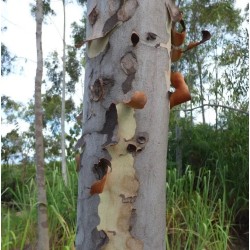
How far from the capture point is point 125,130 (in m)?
0.62

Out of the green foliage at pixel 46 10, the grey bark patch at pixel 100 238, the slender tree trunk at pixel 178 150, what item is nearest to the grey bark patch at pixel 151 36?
the grey bark patch at pixel 100 238

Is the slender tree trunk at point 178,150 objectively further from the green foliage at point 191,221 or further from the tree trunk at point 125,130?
the tree trunk at point 125,130

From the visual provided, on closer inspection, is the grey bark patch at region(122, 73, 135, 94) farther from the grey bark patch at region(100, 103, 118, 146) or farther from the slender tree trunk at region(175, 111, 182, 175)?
the slender tree trunk at region(175, 111, 182, 175)

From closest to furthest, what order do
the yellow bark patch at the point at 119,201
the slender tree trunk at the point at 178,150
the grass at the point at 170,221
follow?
the yellow bark patch at the point at 119,201 < the grass at the point at 170,221 < the slender tree trunk at the point at 178,150

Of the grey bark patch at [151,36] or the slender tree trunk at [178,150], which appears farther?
the slender tree trunk at [178,150]

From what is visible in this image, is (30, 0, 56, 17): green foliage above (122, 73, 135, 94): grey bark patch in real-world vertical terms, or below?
above

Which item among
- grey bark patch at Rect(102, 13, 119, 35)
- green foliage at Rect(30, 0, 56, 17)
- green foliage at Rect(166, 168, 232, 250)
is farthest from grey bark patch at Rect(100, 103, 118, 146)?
green foliage at Rect(30, 0, 56, 17)

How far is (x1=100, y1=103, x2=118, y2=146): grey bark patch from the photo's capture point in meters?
0.62

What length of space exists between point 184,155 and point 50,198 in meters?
2.00

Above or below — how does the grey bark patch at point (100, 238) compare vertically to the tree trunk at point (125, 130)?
below

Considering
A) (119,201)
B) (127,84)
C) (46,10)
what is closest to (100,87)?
(127,84)

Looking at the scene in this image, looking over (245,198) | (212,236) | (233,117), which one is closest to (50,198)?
(212,236)

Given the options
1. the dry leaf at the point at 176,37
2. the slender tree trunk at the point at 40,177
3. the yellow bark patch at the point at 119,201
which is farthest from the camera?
the slender tree trunk at the point at 40,177

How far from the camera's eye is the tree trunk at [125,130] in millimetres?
606
